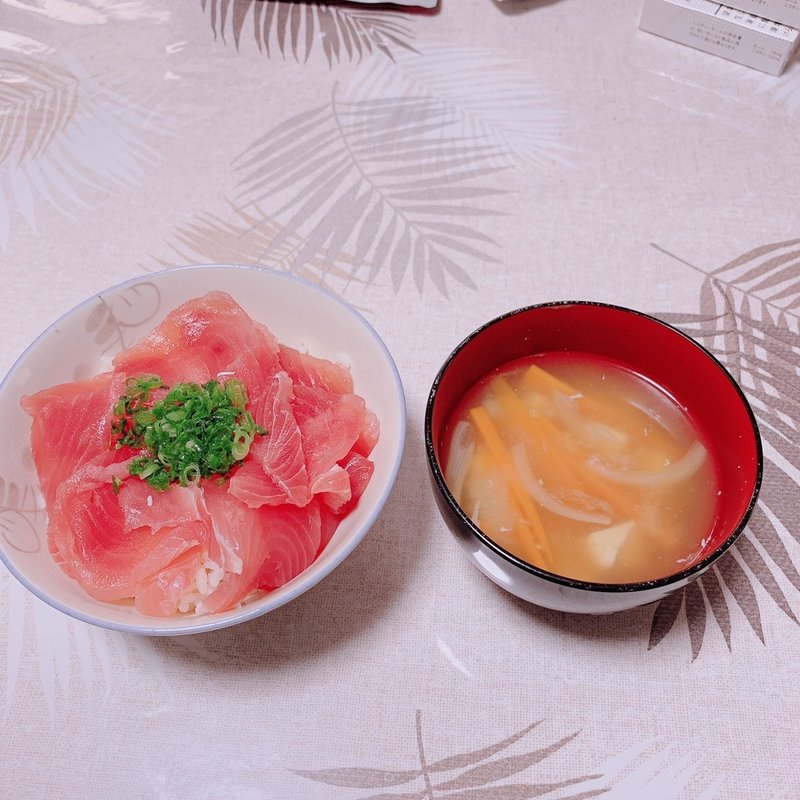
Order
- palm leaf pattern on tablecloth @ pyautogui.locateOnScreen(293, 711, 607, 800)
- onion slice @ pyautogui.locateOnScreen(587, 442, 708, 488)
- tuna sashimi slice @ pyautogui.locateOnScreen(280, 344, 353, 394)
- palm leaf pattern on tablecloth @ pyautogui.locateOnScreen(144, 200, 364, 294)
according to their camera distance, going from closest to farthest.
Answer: palm leaf pattern on tablecloth @ pyautogui.locateOnScreen(293, 711, 607, 800) → onion slice @ pyautogui.locateOnScreen(587, 442, 708, 488) → tuna sashimi slice @ pyautogui.locateOnScreen(280, 344, 353, 394) → palm leaf pattern on tablecloth @ pyautogui.locateOnScreen(144, 200, 364, 294)

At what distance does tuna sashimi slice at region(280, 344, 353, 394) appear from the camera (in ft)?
3.90

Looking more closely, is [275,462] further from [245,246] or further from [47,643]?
[245,246]

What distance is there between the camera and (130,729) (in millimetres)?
1029

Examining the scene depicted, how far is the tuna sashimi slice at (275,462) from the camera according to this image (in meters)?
1.04

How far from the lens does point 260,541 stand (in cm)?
102

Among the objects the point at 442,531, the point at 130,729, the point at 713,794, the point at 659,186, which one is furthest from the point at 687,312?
the point at 130,729

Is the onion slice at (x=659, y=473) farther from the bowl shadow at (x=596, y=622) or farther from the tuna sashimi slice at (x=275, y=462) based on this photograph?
the tuna sashimi slice at (x=275, y=462)

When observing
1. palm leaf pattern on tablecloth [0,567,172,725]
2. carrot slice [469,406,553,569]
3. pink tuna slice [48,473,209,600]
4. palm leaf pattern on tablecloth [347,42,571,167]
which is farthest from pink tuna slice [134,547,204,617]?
palm leaf pattern on tablecloth [347,42,571,167]

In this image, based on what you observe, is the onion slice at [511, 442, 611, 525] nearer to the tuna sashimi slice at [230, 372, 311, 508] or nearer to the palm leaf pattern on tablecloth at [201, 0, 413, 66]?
the tuna sashimi slice at [230, 372, 311, 508]

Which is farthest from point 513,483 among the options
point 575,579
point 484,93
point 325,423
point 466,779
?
point 484,93

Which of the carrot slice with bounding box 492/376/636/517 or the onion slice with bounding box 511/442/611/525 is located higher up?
the carrot slice with bounding box 492/376/636/517

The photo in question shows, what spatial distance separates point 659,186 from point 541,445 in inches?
31.7

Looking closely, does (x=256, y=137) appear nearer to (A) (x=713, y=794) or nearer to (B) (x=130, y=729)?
(B) (x=130, y=729)

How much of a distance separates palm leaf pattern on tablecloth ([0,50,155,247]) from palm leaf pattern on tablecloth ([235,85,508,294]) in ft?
0.91
